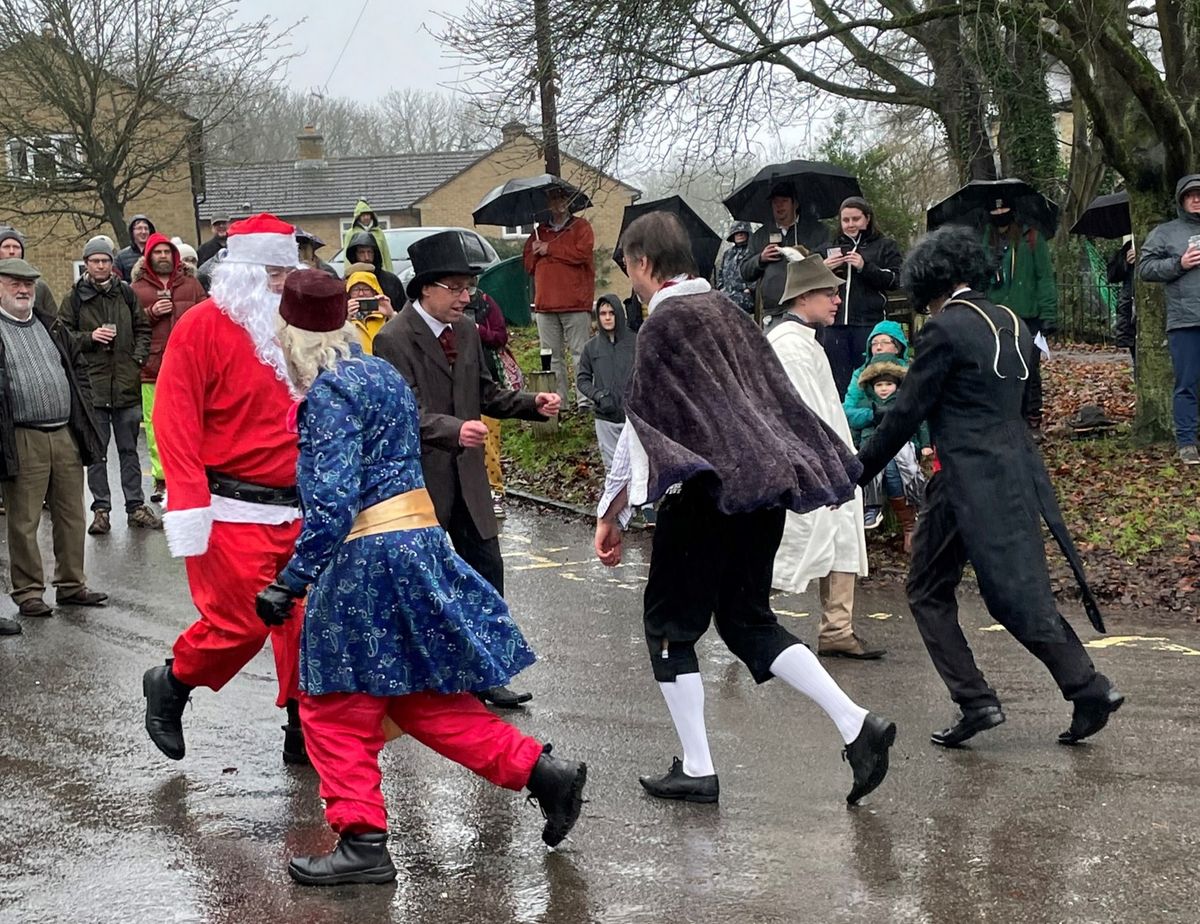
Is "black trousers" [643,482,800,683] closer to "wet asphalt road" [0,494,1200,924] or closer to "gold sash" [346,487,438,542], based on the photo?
"wet asphalt road" [0,494,1200,924]

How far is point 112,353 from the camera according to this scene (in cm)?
1230

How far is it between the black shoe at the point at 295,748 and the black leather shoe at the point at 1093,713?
3037 millimetres

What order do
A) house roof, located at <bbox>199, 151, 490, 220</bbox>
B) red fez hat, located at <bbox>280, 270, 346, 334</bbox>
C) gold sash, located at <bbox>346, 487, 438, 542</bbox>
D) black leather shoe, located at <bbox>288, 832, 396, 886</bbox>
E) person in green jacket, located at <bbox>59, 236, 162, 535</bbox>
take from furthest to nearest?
1. house roof, located at <bbox>199, 151, 490, 220</bbox>
2. person in green jacket, located at <bbox>59, 236, 162, 535</bbox>
3. red fez hat, located at <bbox>280, 270, 346, 334</bbox>
4. gold sash, located at <bbox>346, 487, 438, 542</bbox>
5. black leather shoe, located at <bbox>288, 832, 396, 886</bbox>

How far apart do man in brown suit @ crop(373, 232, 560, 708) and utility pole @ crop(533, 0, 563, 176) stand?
7.08 m

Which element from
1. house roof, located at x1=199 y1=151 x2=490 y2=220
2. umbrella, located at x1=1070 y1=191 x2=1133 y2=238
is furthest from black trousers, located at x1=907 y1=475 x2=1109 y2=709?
house roof, located at x1=199 y1=151 x2=490 y2=220

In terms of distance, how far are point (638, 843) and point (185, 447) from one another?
2221 mm

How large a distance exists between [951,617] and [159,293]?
8.52m

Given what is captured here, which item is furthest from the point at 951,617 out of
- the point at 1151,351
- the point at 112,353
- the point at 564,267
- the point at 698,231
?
the point at 564,267

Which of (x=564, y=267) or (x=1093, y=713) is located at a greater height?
(x=564, y=267)

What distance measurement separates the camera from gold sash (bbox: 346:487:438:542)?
196 inches

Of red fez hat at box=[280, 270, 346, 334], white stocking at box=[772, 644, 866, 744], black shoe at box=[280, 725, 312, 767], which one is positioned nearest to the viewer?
red fez hat at box=[280, 270, 346, 334]

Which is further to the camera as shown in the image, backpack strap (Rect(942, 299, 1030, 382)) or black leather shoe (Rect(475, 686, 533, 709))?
black leather shoe (Rect(475, 686, 533, 709))

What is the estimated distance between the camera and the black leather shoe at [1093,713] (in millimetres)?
6188

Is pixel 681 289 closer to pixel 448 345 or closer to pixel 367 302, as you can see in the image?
pixel 448 345
